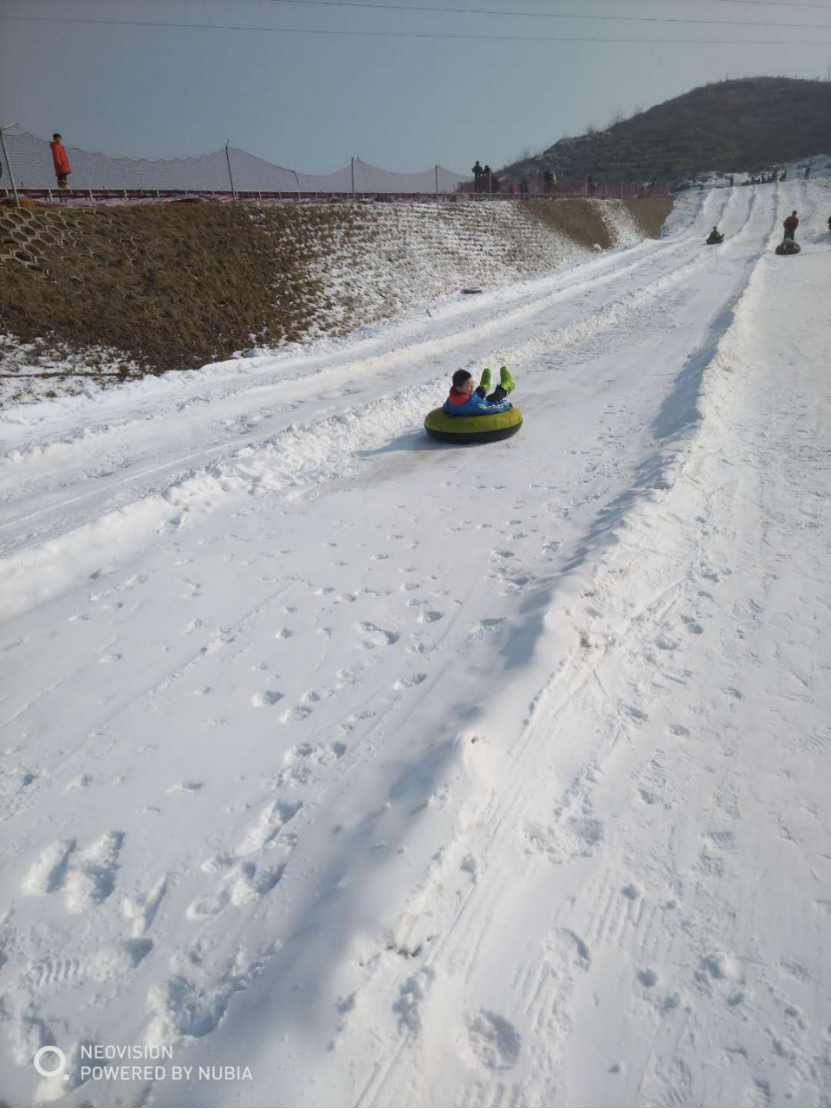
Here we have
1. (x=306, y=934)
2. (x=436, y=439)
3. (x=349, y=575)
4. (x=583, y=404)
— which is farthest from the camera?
(x=583, y=404)

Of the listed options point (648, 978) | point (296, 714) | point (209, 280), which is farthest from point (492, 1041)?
point (209, 280)

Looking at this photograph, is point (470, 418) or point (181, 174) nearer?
point (470, 418)

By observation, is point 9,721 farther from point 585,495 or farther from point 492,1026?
point 585,495

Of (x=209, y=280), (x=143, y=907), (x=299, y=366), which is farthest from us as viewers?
(x=209, y=280)

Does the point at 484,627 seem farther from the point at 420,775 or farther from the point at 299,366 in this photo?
the point at 299,366

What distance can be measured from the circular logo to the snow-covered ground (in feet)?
0.12

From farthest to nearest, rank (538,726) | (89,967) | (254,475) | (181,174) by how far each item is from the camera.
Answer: (181,174)
(254,475)
(538,726)
(89,967)

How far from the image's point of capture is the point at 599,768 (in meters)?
3.24

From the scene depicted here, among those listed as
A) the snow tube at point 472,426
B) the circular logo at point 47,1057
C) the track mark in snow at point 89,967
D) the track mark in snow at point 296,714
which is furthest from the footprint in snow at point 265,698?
the snow tube at point 472,426

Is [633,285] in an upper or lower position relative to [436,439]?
upper

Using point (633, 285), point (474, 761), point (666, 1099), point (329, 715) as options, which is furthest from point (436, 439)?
point (633, 285)

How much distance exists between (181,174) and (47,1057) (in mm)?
21599

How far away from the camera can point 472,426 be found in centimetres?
779

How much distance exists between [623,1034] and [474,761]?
1.19 metres
